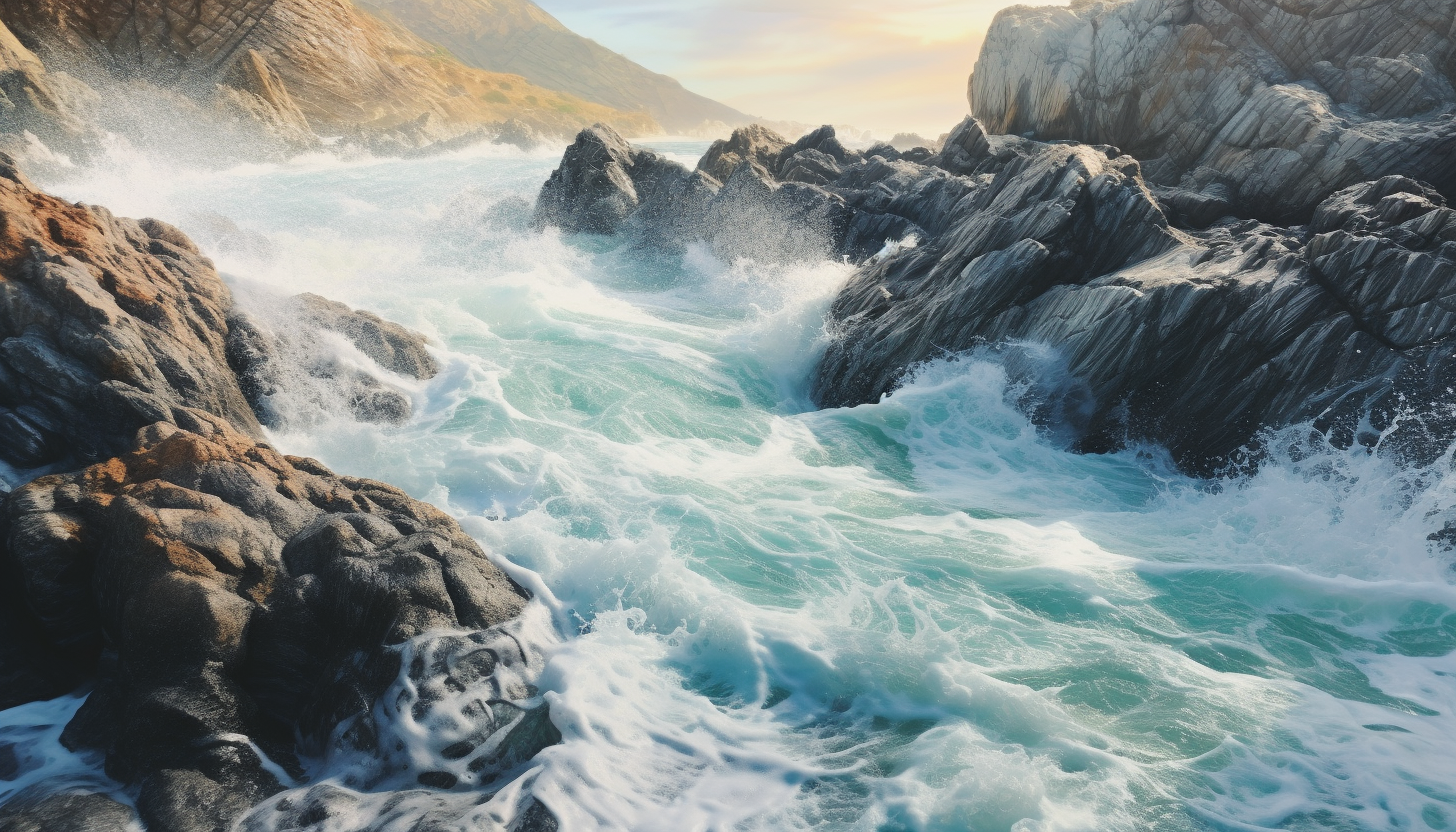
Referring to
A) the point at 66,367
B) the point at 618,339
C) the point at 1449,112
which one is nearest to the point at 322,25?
the point at 618,339

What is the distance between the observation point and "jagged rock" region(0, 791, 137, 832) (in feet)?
14.5

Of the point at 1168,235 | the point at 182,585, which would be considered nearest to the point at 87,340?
the point at 182,585

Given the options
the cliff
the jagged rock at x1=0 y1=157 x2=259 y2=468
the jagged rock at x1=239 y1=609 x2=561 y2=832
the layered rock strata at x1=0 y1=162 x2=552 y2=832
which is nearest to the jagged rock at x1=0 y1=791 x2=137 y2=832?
the layered rock strata at x1=0 y1=162 x2=552 y2=832

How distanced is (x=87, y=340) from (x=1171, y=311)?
13.3m

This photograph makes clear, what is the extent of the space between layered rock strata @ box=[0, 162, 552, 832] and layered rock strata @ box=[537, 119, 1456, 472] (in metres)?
9.10

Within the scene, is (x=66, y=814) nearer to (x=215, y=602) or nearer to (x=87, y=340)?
(x=215, y=602)

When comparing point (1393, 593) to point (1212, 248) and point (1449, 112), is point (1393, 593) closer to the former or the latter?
point (1212, 248)

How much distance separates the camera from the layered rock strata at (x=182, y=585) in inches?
197

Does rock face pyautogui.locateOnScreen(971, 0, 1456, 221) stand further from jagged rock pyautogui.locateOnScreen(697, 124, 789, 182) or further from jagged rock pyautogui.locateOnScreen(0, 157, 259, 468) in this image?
jagged rock pyautogui.locateOnScreen(0, 157, 259, 468)

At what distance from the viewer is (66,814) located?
177 inches

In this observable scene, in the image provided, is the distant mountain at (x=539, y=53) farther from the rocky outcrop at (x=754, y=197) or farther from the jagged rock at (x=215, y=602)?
the jagged rock at (x=215, y=602)

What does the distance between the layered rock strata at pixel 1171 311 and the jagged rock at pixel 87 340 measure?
9.66 meters

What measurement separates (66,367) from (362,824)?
17.9ft

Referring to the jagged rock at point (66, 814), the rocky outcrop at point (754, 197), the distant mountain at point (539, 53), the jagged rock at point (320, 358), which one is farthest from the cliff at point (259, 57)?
the distant mountain at point (539, 53)
